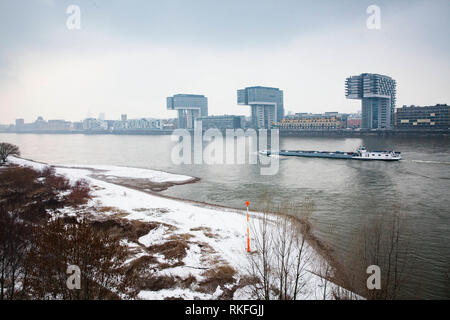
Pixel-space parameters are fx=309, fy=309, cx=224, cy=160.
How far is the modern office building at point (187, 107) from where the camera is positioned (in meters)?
125

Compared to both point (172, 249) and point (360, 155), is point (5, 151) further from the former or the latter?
point (360, 155)

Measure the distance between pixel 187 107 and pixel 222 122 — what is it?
23704mm

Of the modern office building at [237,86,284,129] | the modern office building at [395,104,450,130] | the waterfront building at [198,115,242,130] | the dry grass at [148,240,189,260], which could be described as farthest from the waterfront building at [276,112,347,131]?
the dry grass at [148,240,189,260]

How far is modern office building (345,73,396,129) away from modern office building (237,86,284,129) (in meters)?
31.4

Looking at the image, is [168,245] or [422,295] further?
[168,245]

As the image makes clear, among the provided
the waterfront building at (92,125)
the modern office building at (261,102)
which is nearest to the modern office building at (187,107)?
the modern office building at (261,102)

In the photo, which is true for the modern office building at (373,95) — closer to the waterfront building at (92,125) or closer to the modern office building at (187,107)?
the modern office building at (187,107)

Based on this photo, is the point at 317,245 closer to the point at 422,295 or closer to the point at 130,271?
the point at 422,295

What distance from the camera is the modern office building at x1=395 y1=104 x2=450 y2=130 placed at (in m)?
63.1

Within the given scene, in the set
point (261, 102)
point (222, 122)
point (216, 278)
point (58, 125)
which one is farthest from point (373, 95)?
point (58, 125)

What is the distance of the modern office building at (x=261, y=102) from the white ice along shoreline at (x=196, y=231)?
3697 inches
